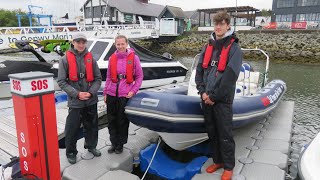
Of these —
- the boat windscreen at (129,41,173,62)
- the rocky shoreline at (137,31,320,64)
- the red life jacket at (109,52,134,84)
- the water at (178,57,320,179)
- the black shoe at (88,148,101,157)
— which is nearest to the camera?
the red life jacket at (109,52,134,84)

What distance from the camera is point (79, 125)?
317cm

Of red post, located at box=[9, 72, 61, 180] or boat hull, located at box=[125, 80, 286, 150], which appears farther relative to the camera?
boat hull, located at box=[125, 80, 286, 150]

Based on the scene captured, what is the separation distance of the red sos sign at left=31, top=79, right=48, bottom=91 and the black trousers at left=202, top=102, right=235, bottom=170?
62.8 inches

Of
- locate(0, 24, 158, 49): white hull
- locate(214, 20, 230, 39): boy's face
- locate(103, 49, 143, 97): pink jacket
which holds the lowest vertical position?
locate(103, 49, 143, 97): pink jacket

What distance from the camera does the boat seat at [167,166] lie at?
10.6 ft

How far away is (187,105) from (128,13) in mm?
37382

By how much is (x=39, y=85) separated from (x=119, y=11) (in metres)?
37.3

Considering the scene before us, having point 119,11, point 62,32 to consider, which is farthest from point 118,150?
point 119,11

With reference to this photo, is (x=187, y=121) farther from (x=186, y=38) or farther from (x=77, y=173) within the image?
(x=186, y=38)

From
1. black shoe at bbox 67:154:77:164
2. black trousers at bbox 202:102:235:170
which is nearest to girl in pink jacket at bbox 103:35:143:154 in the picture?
black shoe at bbox 67:154:77:164

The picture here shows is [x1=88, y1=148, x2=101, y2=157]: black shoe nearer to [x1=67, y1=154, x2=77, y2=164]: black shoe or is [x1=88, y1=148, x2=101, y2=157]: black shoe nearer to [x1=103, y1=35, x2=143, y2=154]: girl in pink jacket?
[x1=67, y1=154, x2=77, y2=164]: black shoe

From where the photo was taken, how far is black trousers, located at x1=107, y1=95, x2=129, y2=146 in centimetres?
327

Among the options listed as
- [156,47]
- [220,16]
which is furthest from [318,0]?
[220,16]

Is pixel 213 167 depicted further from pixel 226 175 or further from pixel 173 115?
pixel 173 115
